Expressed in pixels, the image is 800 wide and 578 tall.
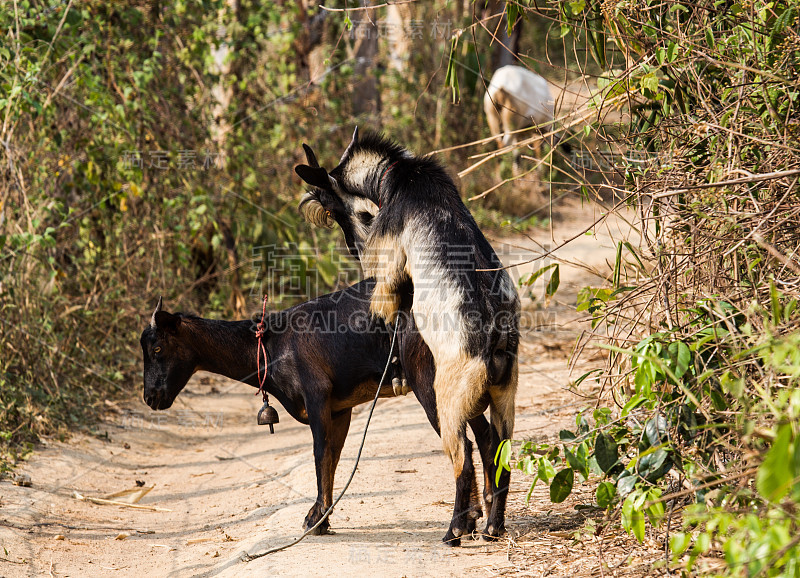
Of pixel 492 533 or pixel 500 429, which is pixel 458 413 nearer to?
pixel 500 429

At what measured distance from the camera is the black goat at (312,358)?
4.70 metres

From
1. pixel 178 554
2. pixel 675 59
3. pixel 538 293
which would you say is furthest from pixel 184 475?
pixel 538 293

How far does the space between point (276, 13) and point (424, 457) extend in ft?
20.6

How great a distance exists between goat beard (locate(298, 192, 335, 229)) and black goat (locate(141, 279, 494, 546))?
466 mm

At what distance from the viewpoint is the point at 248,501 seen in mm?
5781

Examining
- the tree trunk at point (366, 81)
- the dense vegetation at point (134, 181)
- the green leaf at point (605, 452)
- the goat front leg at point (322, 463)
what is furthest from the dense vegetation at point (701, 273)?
the tree trunk at point (366, 81)

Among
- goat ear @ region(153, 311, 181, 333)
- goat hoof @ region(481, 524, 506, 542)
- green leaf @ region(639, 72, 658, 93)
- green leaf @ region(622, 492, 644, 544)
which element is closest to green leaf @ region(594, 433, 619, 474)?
green leaf @ region(622, 492, 644, 544)

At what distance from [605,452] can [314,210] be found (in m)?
2.33

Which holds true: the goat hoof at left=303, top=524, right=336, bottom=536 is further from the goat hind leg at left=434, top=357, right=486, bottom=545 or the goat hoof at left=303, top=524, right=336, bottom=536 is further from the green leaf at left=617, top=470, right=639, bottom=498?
the green leaf at left=617, top=470, right=639, bottom=498

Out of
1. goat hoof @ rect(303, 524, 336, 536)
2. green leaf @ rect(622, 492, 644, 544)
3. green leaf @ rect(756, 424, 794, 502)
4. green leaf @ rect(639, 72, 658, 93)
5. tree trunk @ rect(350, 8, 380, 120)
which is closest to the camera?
green leaf @ rect(756, 424, 794, 502)

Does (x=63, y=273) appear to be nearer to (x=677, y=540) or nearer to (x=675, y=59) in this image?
(x=675, y=59)

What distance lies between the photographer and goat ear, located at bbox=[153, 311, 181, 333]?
4910mm

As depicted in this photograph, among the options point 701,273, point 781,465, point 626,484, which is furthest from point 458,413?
point 781,465

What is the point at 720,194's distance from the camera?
3592 mm
